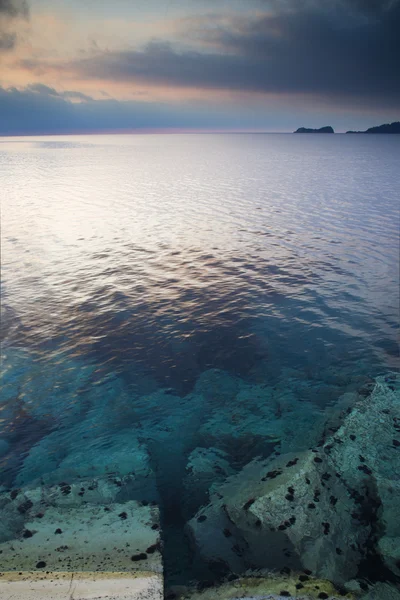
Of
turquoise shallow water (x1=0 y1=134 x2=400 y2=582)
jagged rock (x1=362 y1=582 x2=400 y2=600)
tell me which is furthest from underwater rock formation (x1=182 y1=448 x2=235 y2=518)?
jagged rock (x1=362 y1=582 x2=400 y2=600)

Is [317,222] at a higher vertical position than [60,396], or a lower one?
higher

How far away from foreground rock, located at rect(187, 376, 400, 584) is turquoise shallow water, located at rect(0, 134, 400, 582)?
0.99 m

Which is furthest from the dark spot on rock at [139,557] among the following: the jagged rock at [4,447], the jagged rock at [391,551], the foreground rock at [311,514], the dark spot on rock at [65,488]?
the jagged rock at [4,447]

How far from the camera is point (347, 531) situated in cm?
1127

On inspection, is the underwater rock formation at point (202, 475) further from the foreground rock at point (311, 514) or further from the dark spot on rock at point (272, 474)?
the dark spot on rock at point (272, 474)

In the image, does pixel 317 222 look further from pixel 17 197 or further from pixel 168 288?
pixel 17 197

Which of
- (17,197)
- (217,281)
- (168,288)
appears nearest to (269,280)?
(217,281)

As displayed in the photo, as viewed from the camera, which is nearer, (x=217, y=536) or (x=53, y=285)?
(x=217, y=536)

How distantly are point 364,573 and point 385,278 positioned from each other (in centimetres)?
2634

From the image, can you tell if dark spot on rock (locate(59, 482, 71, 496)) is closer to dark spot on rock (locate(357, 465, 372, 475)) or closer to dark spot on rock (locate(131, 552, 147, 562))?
dark spot on rock (locate(131, 552, 147, 562))

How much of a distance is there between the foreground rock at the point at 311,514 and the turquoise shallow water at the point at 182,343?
3.25 feet

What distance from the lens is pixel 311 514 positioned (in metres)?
11.5

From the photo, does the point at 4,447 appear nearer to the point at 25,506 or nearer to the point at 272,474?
the point at 25,506

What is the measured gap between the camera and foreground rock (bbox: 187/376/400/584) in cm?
1066
